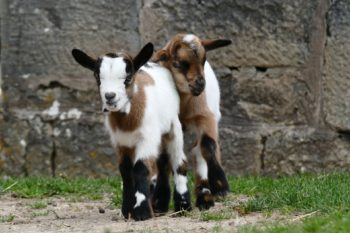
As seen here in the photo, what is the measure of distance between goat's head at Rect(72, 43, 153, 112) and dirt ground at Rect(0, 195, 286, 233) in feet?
2.54

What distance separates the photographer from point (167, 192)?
22.6 feet

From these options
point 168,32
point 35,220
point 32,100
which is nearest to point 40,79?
point 32,100

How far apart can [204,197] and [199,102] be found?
706 millimetres

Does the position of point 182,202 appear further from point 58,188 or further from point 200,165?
point 58,188

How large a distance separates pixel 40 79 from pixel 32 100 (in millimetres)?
214

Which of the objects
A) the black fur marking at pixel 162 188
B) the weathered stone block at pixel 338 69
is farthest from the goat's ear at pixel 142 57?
the weathered stone block at pixel 338 69

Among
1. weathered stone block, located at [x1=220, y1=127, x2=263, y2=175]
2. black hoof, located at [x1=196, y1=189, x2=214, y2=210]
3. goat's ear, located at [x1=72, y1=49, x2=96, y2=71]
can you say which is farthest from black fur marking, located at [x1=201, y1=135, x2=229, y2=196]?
weathered stone block, located at [x1=220, y1=127, x2=263, y2=175]

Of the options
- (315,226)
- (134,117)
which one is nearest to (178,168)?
(134,117)

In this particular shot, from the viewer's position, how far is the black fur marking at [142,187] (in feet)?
20.9

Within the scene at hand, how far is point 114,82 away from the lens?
6.25 m

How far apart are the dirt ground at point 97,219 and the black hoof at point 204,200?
5cm

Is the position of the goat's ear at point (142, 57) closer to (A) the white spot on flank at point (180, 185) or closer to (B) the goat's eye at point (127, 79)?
(B) the goat's eye at point (127, 79)

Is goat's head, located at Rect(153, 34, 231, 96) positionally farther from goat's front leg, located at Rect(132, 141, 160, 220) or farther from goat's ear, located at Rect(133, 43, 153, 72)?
goat's front leg, located at Rect(132, 141, 160, 220)

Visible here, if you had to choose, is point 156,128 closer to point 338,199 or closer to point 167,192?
point 167,192
